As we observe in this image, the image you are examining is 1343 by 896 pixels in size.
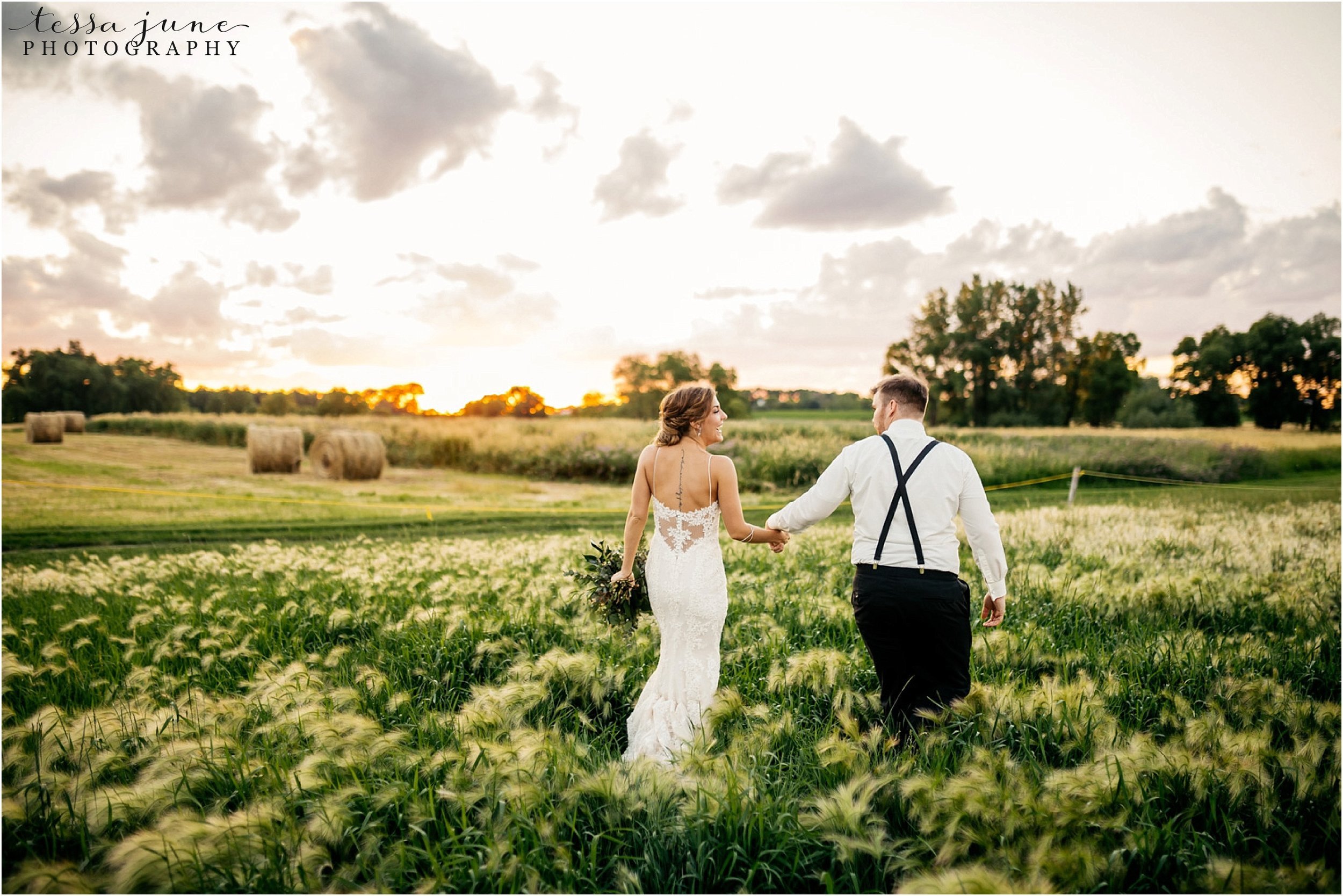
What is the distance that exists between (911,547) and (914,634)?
53cm

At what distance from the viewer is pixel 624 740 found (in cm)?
449

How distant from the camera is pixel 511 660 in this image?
17.4 feet

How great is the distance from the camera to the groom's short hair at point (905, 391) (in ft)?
12.8

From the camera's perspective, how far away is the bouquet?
16.5 feet

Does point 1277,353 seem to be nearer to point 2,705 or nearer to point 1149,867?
point 1149,867

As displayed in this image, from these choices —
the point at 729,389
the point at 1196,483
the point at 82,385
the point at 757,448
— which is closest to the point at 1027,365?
the point at 729,389

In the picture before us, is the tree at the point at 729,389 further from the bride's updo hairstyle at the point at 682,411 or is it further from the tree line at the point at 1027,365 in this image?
the bride's updo hairstyle at the point at 682,411

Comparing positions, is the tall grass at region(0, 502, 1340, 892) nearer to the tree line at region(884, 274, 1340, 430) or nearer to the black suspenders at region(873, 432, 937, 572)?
the black suspenders at region(873, 432, 937, 572)

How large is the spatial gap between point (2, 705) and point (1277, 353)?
172 feet

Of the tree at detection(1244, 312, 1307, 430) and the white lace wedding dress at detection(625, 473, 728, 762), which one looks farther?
the tree at detection(1244, 312, 1307, 430)

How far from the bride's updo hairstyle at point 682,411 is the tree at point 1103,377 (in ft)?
190

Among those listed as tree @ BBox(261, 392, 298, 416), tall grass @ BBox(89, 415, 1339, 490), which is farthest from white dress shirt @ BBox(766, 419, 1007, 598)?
tree @ BBox(261, 392, 298, 416)

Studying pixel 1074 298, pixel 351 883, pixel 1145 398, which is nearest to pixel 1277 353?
pixel 1145 398

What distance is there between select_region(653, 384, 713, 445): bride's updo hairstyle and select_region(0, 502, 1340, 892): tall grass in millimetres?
1662
